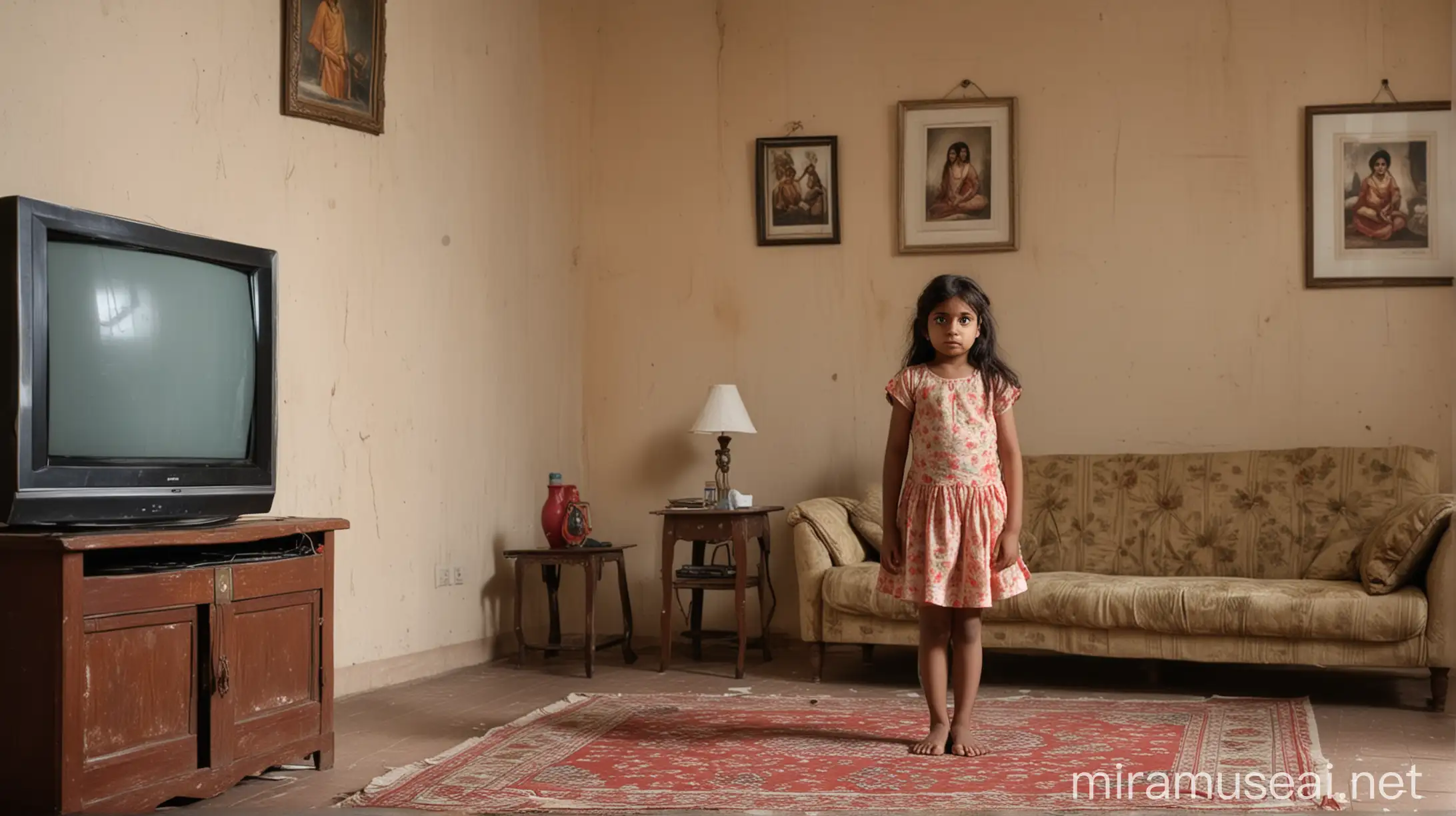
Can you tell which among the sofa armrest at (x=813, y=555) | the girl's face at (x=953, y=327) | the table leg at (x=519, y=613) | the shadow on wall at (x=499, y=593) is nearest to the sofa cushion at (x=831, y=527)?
the sofa armrest at (x=813, y=555)

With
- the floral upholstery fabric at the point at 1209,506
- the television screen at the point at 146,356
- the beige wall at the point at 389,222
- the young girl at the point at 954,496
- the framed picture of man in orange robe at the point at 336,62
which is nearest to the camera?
the television screen at the point at 146,356

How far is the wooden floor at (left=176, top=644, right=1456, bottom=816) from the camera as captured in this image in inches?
131

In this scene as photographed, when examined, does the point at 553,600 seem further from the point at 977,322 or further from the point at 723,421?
the point at 977,322

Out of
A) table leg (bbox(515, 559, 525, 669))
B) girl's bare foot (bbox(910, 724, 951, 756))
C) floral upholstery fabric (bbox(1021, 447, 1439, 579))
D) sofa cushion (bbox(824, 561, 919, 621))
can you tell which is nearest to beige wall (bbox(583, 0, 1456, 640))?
floral upholstery fabric (bbox(1021, 447, 1439, 579))

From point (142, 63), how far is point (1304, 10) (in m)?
4.46

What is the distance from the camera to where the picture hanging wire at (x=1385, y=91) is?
5.34 m

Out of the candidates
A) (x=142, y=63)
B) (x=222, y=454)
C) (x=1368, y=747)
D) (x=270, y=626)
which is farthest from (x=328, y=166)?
(x=1368, y=747)

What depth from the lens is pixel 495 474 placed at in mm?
5566

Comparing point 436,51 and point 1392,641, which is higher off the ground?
point 436,51

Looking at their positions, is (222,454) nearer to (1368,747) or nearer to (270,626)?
(270,626)

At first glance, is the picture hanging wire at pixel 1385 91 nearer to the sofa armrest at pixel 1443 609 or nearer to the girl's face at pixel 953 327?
the sofa armrest at pixel 1443 609

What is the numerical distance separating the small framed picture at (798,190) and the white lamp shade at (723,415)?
2.62 feet

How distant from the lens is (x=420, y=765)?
11.2ft

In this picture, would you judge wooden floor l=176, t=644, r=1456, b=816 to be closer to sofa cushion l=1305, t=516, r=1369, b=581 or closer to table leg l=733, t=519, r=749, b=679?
table leg l=733, t=519, r=749, b=679
